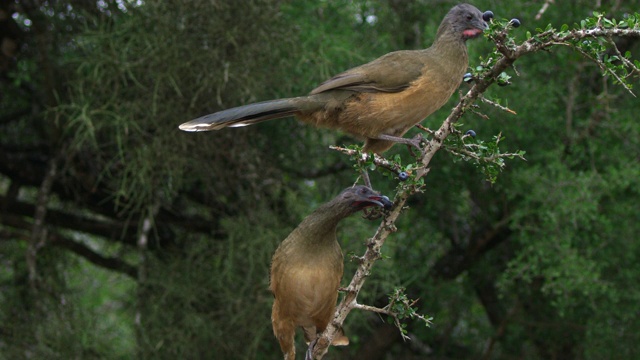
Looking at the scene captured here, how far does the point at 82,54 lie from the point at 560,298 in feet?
9.44

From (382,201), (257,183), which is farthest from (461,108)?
(257,183)

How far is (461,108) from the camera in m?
2.03

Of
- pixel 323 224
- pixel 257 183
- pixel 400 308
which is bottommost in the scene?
pixel 257 183

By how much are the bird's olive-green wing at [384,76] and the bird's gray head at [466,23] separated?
141 mm

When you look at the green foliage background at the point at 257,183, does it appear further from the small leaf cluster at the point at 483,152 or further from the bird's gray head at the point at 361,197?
the small leaf cluster at the point at 483,152

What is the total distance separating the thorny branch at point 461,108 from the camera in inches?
74.0

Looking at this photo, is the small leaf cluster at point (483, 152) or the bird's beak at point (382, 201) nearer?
the small leaf cluster at point (483, 152)

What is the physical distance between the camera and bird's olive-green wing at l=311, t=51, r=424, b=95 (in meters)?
2.60

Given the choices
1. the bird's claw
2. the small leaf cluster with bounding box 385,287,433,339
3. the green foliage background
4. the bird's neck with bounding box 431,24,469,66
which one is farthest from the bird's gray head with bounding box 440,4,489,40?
the green foliage background

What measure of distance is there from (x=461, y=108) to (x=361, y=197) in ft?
1.37

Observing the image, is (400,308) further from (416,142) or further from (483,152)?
(416,142)

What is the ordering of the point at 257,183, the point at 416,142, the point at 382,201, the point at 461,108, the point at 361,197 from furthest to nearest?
1. the point at 257,183
2. the point at 416,142
3. the point at 361,197
4. the point at 382,201
5. the point at 461,108

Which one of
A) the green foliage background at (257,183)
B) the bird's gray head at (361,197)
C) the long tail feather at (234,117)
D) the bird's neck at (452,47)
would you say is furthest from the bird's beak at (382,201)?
the green foliage background at (257,183)

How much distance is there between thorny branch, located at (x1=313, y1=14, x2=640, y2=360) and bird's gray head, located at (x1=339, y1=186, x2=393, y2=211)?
140mm
